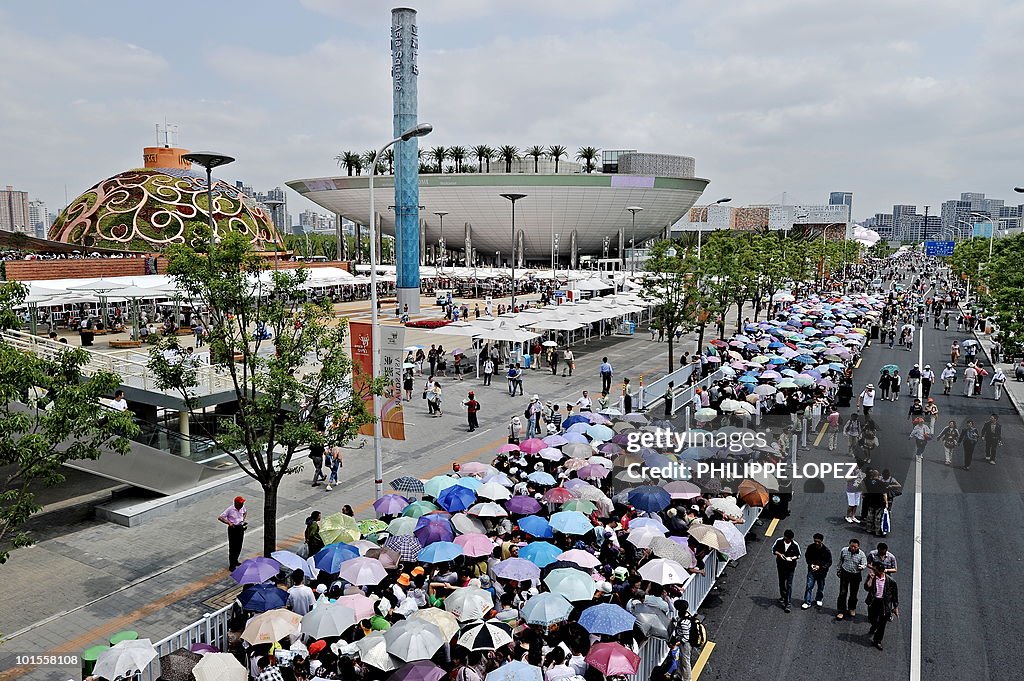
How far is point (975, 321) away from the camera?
46156mm

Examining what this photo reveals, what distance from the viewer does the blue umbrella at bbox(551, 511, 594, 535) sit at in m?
11.8

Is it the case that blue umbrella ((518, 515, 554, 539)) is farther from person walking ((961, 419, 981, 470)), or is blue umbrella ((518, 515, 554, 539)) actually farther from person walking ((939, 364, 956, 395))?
person walking ((939, 364, 956, 395))

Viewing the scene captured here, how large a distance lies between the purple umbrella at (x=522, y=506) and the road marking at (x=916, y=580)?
619 centimetres

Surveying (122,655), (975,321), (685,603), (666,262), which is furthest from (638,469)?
(975,321)

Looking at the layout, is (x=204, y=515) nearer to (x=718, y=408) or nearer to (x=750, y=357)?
(x=718, y=408)

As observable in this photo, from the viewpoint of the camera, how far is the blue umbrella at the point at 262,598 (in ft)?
32.0

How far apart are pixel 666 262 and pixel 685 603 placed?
71.3ft

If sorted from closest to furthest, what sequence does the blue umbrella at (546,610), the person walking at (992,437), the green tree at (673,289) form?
the blue umbrella at (546,610) → the person walking at (992,437) → the green tree at (673,289)

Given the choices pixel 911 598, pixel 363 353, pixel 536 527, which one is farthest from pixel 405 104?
pixel 911 598

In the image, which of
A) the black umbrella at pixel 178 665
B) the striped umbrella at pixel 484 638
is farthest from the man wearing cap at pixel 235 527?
the striped umbrella at pixel 484 638

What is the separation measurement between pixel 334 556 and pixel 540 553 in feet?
10.1

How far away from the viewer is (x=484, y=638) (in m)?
8.84

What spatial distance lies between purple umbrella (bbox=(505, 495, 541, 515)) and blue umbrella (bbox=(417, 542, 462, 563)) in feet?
7.30

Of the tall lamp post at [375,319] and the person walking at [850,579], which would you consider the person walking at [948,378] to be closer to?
the person walking at [850,579]
